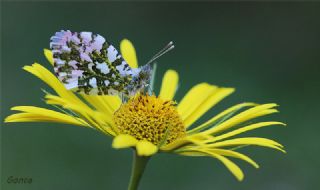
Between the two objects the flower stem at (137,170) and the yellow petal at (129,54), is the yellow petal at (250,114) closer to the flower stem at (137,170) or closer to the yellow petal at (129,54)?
the flower stem at (137,170)

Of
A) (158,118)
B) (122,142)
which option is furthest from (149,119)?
(122,142)

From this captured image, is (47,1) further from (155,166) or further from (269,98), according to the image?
(155,166)

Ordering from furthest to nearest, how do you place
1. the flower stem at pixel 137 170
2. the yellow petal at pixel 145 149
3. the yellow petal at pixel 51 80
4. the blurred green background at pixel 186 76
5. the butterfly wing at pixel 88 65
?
the blurred green background at pixel 186 76 < the butterfly wing at pixel 88 65 < the yellow petal at pixel 51 80 < the flower stem at pixel 137 170 < the yellow petal at pixel 145 149

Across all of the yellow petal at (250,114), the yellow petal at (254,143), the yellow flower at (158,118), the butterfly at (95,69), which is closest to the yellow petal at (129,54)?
the yellow flower at (158,118)

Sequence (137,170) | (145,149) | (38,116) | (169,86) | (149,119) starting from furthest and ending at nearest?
(169,86)
(149,119)
(38,116)
(137,170)
(145,149)

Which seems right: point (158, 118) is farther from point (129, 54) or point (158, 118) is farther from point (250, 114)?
point (129, 54)

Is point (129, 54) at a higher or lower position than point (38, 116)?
higher

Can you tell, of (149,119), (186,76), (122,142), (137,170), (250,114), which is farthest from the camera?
(186,76)
